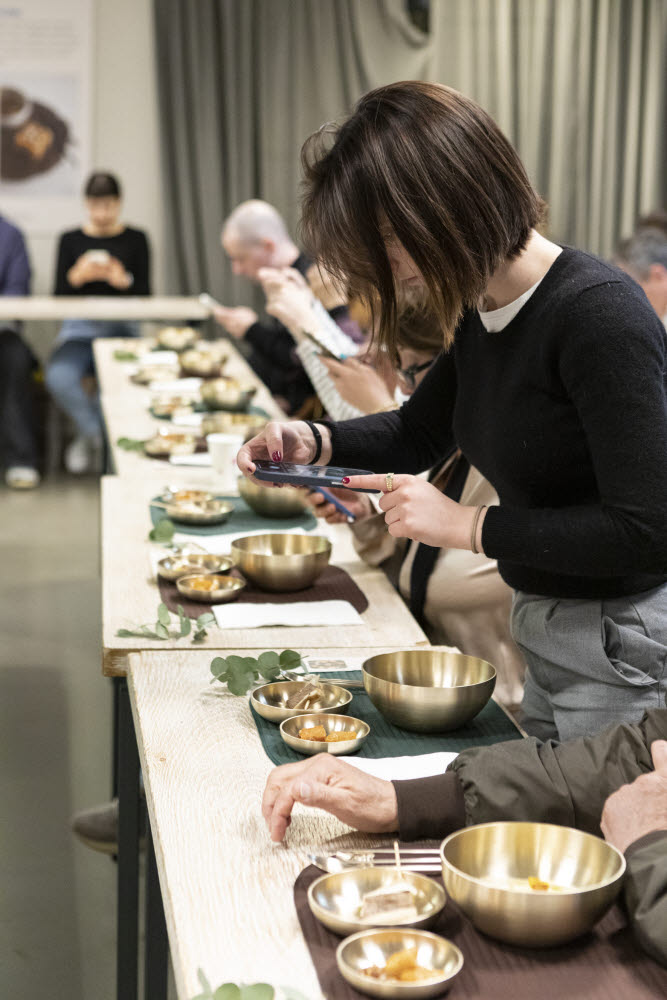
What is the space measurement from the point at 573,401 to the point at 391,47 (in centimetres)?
618

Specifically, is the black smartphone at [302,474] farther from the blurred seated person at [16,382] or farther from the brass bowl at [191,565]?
the blurred seated person at [16,382]

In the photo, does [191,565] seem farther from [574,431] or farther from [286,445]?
[574,431]

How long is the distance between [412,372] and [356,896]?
1.60 m

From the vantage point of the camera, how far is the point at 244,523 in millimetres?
2570

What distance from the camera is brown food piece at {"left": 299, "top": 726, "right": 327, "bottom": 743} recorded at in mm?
1493

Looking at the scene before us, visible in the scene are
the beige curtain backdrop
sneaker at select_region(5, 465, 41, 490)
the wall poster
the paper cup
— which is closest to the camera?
the paper cup

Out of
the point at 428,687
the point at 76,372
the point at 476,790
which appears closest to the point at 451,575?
the point at 428,687

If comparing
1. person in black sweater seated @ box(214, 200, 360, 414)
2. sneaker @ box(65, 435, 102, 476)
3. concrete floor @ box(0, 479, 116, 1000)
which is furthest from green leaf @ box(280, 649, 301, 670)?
sneaker @ box(65, 435, 102, 476)

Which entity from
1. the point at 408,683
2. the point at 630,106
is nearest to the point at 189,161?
the point at 630,106

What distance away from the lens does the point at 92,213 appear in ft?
21.5

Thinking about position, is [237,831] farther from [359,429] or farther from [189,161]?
[189,161]

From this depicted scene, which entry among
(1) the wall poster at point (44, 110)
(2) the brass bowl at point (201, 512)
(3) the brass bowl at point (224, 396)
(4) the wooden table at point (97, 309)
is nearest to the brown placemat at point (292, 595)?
(2) the brass bowl at point (201, 512)

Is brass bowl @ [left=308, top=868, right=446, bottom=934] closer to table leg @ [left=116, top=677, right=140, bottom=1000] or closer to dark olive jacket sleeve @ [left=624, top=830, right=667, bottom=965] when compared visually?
dark olive jacket sleeve @ [left=624, top=830, right=667, bottom=965]

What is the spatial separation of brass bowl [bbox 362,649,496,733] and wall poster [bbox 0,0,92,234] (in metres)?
5.96
